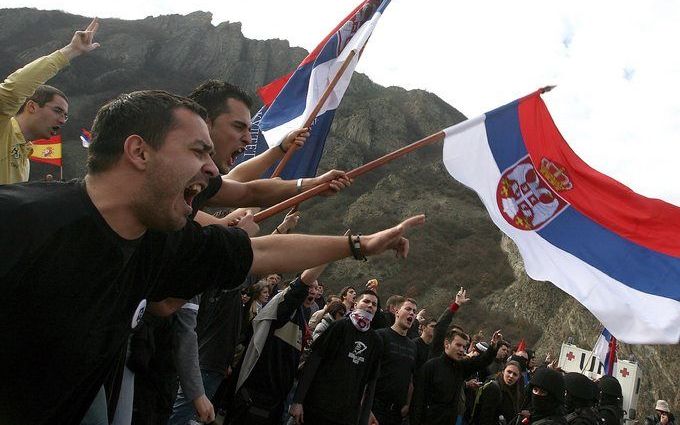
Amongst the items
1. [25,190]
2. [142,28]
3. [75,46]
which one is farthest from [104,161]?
[142,28]

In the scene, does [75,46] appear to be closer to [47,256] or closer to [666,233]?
[47,256]

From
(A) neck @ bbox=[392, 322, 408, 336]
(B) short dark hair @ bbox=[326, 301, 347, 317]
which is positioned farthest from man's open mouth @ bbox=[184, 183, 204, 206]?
(B) short dark hair @ bbox=[326, 301, 347, 317]

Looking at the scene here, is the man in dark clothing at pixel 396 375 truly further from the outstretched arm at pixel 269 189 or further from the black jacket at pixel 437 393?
the outstretched arm at pixel 269 189

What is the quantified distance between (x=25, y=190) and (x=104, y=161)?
29cm

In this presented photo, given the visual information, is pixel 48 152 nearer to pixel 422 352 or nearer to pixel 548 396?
pixel 422 352

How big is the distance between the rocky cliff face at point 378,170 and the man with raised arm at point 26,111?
25113 millimetres

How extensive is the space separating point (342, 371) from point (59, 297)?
14.3 feet

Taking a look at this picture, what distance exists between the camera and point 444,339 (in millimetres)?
7297

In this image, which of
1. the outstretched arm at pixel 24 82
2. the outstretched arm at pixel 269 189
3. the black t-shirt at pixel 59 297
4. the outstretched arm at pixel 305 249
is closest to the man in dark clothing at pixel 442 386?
the outstretched arm at pixel 269 189

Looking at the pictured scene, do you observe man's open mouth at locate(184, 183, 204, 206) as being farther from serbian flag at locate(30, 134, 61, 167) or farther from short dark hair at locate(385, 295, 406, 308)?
serbian flag at locate(30, 134, 61, 167)

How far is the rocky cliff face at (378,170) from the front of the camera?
1346 inches

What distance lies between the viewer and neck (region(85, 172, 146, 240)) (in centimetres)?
186

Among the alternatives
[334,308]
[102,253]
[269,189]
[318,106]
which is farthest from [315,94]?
[102,253]

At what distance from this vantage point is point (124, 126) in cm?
196
